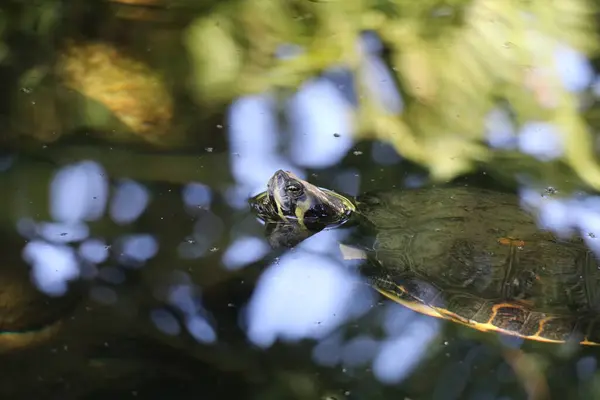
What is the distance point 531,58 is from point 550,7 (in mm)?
509

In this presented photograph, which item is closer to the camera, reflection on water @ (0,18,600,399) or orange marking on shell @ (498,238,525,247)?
reflection on water @ (0,18,600,399)

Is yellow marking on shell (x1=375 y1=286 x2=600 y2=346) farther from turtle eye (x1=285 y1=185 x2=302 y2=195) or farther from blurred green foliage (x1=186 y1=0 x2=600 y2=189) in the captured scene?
blurred green foliage (x1=186 y1=0 x2=600 y2=189)

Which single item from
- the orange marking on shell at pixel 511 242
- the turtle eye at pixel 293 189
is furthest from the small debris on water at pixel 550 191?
the turtle eye at pixel 293 189

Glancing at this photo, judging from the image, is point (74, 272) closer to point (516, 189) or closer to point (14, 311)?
point (14, 311)

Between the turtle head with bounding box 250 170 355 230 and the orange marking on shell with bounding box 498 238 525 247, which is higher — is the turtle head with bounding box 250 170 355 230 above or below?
below

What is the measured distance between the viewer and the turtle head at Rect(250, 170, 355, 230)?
61.6 inches

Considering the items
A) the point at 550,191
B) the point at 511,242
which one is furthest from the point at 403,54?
the point at 511,242

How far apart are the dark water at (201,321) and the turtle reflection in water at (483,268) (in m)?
0.05

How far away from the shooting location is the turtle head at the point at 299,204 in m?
1.56

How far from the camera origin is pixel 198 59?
7.09 ft

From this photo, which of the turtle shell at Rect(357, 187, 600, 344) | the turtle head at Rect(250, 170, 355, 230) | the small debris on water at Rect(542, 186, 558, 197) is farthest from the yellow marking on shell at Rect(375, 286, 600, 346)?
the small debris on water at Rect(542, 186, 558, 197)

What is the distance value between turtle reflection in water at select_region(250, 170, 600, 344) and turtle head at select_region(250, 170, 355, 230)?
19mm

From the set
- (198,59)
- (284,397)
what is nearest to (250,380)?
(284,397)

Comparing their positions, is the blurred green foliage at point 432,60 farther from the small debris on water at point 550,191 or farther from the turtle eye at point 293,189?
the turtle eye at point 293,189
